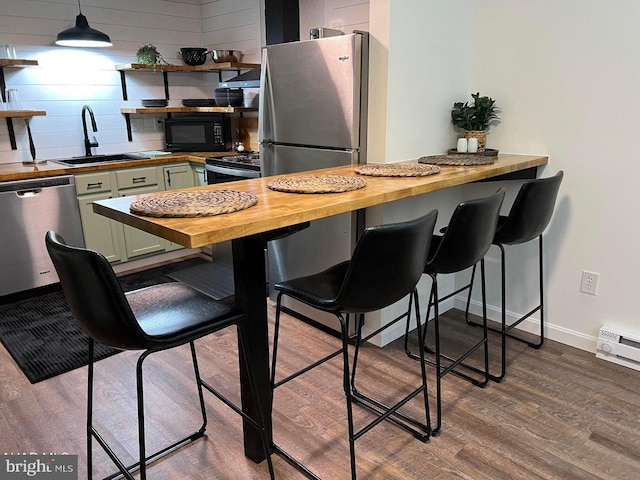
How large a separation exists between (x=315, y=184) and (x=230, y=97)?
262cm

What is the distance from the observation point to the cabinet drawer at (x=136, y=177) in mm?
3818

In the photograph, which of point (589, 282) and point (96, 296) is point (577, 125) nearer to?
point (589, 282)

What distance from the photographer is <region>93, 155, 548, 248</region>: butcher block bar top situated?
1.25m

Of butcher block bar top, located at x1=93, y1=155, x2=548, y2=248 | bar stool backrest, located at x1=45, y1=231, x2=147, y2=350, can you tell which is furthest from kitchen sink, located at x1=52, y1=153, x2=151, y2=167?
bar stool backrest, located at x1=45, y1=231, x2=147, y2=350

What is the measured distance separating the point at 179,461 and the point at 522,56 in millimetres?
2702

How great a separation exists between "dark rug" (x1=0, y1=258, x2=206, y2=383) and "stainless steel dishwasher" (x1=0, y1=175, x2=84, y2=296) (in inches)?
4.4

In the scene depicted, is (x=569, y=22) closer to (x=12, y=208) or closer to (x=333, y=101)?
(x=333, y=101)

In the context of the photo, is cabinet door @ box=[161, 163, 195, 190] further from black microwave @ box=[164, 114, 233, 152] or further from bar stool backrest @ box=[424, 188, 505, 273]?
bar stool backrest @ box=[424, 188, 505, 273]

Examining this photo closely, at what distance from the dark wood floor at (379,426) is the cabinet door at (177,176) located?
1.85 m

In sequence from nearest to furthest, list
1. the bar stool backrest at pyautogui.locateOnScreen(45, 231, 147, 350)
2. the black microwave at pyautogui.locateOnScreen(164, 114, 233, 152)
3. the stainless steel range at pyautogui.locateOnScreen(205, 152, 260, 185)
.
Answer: the bar stool backrest at pyautogui.locateOnScreen(45, 231, 147, 350)
the stainless steel range at pyautogui.locateOnScreen(205, 152, 260, 185)
the black microwave at pyautogui.locateOnScreen(164, 114, 233, 152)

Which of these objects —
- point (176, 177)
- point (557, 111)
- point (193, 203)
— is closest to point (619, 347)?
point (557, 111)

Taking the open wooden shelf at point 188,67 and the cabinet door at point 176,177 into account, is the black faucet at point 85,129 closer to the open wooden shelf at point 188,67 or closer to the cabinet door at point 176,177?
the open wooden shelf at point 188,67

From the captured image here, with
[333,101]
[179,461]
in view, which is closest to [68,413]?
[179,461]

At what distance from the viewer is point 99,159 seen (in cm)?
415
